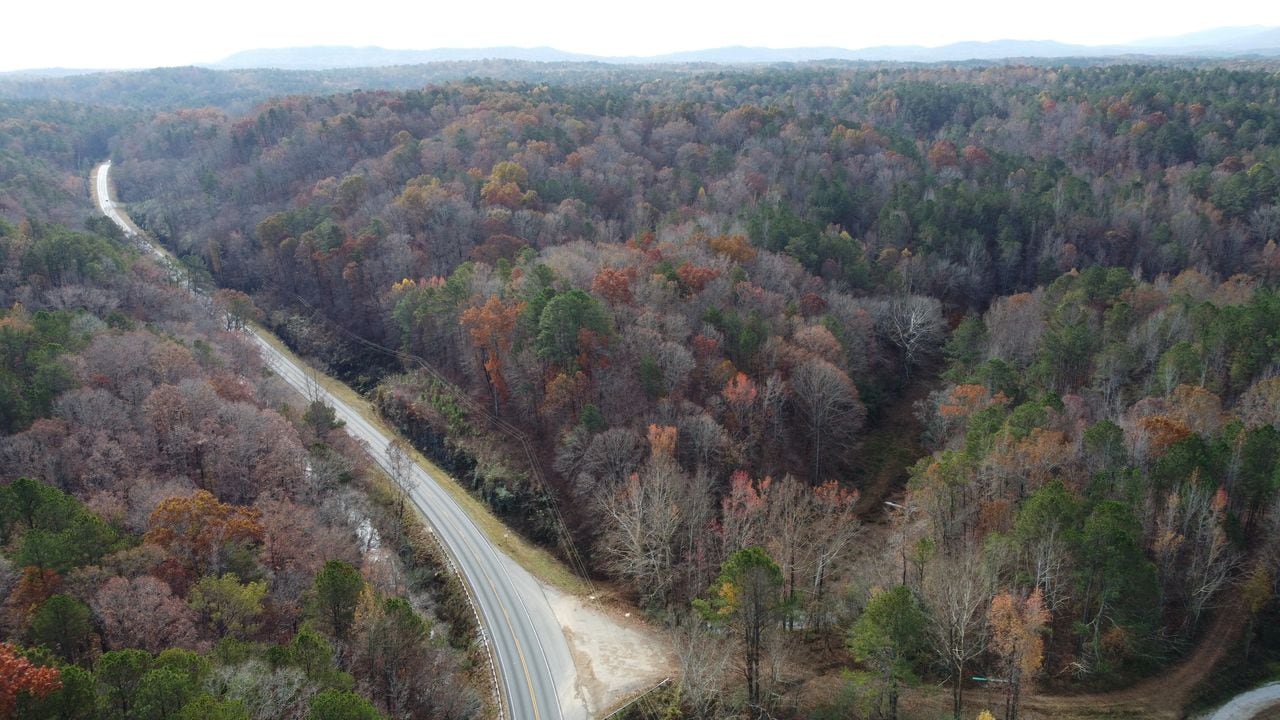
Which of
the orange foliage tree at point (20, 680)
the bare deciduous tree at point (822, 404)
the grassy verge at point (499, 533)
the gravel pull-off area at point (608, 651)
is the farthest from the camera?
the bare deciduous tree at point (822, 404)

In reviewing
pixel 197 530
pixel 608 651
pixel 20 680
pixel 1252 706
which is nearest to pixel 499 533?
pixel 608 651

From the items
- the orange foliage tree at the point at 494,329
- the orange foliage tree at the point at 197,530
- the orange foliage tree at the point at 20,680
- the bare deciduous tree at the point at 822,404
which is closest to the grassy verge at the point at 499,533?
the orange foliage tree at the point at 494,329

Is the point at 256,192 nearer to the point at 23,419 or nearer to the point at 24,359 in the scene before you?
the point at 24,359

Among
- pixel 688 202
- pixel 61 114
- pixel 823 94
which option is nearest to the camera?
pixel 688 202

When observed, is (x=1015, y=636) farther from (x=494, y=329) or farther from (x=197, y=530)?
(x=494, y=329)

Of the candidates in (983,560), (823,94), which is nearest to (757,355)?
(983,560)

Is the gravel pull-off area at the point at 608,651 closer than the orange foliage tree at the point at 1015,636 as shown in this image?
No

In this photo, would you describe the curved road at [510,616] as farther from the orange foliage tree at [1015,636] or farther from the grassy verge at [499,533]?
the orange foliage tree at [1015,636]
